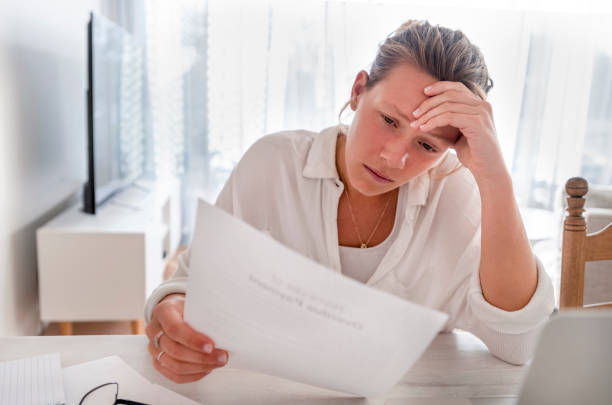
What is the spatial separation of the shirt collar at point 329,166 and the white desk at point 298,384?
12.5 inches

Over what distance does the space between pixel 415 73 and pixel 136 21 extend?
123 inches

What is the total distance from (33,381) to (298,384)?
0.35 metres

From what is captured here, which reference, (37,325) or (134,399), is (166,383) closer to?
(134,399)

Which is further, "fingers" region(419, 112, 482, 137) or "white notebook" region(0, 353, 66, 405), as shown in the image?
"fingers" region(419, 112, 482, 137)

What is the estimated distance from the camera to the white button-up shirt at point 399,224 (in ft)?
3.45

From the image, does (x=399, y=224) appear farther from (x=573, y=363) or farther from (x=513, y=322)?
(x=573, y=363)

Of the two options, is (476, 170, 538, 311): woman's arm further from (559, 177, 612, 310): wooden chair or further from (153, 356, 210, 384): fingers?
(153, 356, 210, 384): fingers

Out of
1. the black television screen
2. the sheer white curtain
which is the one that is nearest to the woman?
the black television screen

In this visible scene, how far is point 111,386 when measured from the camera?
68 cm

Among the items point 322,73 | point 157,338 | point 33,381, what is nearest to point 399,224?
point 157,338

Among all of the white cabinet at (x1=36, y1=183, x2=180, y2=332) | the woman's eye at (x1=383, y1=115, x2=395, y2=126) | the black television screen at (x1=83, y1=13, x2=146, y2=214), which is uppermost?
the woman's eye at (x1=383, y1=115, x2=395, y2=126)

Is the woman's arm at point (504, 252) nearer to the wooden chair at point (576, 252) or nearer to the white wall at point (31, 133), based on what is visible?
the wooden chair at point (576, 252)

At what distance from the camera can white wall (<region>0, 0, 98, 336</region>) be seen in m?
1.90

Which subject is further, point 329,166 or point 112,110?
point 112,110
